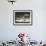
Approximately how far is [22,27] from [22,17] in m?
0.39

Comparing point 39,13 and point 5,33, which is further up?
point 39,13

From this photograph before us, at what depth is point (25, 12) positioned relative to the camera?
508 centimetres

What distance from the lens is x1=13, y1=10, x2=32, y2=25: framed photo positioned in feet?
16.6

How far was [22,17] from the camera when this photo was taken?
16.8 ft

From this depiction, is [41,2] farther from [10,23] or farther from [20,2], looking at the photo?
[10,23]

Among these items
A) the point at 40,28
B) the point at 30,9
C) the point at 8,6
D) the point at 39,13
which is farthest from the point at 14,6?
the point at 40,28

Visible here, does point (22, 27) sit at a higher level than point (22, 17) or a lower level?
lower

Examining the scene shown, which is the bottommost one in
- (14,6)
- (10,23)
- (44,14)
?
(10,23)

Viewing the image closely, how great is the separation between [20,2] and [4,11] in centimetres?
72

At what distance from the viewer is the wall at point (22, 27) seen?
5.05 m

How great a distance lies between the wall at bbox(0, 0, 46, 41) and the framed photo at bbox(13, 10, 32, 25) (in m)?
0.12

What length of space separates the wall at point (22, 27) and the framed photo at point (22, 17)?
0.39 feet

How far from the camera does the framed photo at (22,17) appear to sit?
507 centimetres

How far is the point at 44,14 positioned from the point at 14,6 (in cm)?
121
